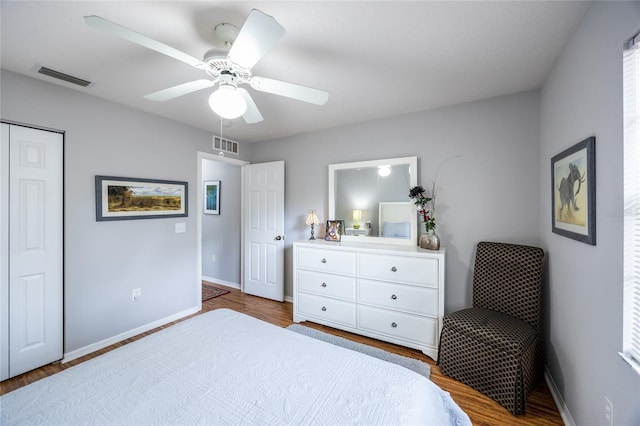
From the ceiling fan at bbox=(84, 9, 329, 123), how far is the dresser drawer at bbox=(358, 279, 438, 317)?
1.91 m

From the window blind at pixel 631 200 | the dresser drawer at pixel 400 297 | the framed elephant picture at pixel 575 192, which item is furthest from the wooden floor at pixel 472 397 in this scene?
the framed elephant picture at pixel 575 192

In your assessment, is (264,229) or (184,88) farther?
(264,229)

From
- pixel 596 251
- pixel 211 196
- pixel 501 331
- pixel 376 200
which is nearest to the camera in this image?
pixel 596 251

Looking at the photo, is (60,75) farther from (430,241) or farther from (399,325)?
(399,325)

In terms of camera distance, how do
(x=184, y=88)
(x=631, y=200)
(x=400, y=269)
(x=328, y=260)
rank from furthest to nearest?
1. (x=328, y=260)
2. (x=400, y=269)
3. (x=184, y=88)
4. (x=631, y=200)

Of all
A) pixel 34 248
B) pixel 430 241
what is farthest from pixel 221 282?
pixel 430 241

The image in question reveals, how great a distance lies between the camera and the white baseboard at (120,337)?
2.43m

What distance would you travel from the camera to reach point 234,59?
4.58ft

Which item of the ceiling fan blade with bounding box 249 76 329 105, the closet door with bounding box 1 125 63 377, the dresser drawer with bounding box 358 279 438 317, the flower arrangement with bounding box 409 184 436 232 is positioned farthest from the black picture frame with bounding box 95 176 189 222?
the flower arrangement with bounding box 409 184 436 232

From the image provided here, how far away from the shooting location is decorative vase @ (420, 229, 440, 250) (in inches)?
104

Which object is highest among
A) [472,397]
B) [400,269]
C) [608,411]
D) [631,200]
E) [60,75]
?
[60,75]

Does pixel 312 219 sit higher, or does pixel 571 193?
pixel 571 193

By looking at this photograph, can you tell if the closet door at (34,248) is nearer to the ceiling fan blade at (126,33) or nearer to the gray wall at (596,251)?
the ceiling fan blade at (126,33)

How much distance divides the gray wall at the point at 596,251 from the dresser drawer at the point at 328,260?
1709 millimetres
